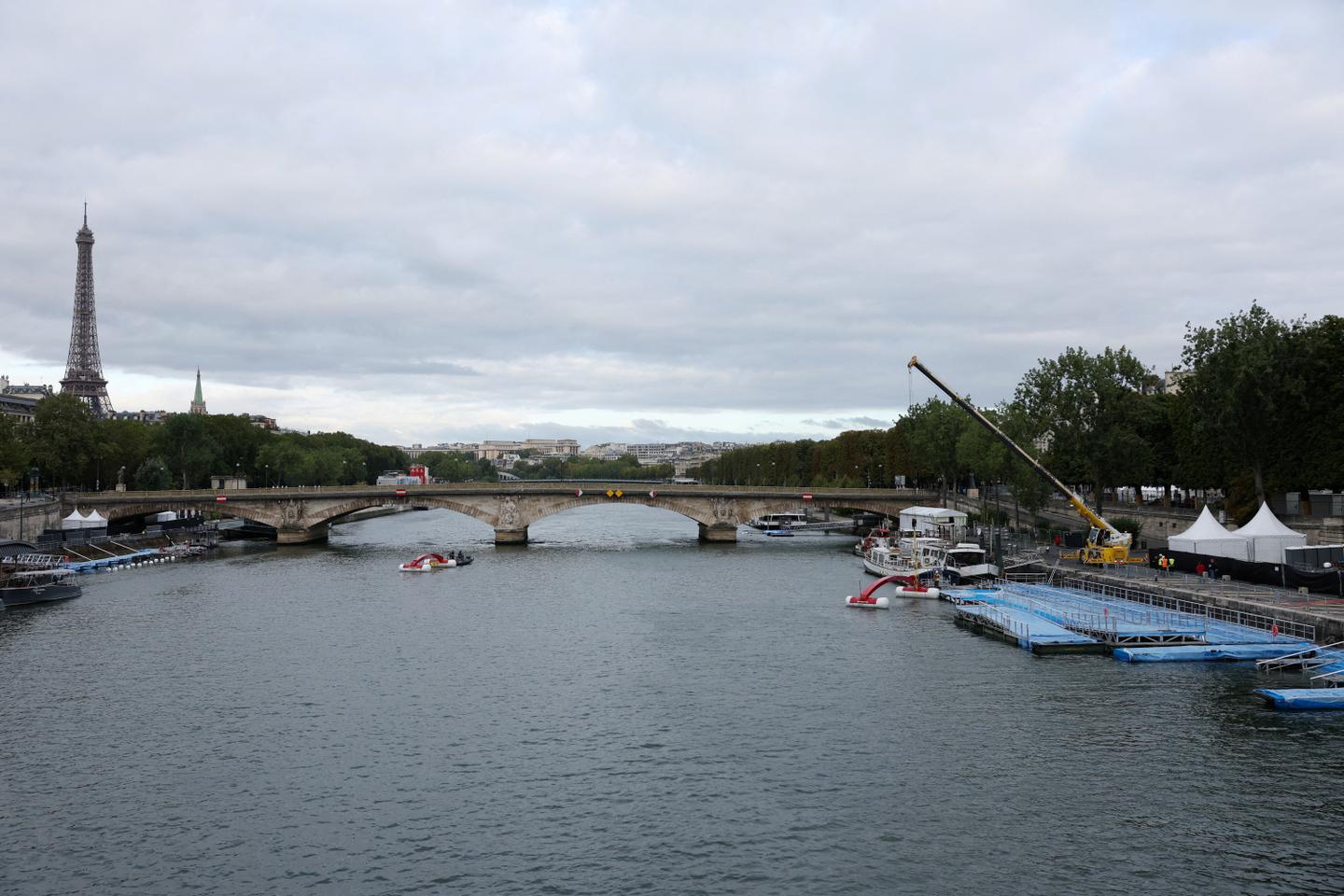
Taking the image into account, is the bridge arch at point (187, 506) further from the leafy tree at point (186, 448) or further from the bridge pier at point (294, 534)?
the leafy tree at point (186, 448)

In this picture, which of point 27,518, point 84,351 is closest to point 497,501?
point 27,518

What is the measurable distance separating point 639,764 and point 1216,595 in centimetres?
3312

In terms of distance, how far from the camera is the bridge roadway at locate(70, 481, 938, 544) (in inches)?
4023

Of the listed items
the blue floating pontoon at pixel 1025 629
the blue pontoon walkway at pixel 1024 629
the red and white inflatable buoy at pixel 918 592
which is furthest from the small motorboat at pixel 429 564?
the blue floating pontoon at pixel 1025 629

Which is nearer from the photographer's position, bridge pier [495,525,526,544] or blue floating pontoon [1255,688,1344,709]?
blue floating pontoon [1255,688,1344,709]

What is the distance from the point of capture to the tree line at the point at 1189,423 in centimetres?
6341

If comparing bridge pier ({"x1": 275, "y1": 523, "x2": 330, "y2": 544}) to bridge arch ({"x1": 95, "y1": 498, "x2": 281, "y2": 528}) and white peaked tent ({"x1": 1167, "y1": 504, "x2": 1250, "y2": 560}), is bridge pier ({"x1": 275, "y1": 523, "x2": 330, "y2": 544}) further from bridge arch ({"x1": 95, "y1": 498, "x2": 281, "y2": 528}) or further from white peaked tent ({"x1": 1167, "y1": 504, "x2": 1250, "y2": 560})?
white peaked tent ({"x1": 1167, "y1": 504, "x2": 1250, "y2": 560})

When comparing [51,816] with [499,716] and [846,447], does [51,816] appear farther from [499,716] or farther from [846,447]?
[846,447]

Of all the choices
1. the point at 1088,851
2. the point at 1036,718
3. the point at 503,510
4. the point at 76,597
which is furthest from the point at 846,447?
the point at 1088,851

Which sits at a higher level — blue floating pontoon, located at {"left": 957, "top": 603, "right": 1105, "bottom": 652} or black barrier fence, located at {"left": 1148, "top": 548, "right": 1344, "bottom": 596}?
black barrier fence, located at {"left": 1148, "top": 548, "right": 1344, "bottom": 596}

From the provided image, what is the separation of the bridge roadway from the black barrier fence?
44.4m

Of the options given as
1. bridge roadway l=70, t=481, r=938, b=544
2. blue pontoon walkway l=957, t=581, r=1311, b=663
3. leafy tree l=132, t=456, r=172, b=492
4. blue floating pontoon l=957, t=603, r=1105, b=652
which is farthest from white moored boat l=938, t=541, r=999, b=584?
leafy tree l=132, t=456, r=172, b=492

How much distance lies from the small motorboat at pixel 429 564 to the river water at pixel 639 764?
2633 centimetres

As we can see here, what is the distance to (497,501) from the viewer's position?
104 m
